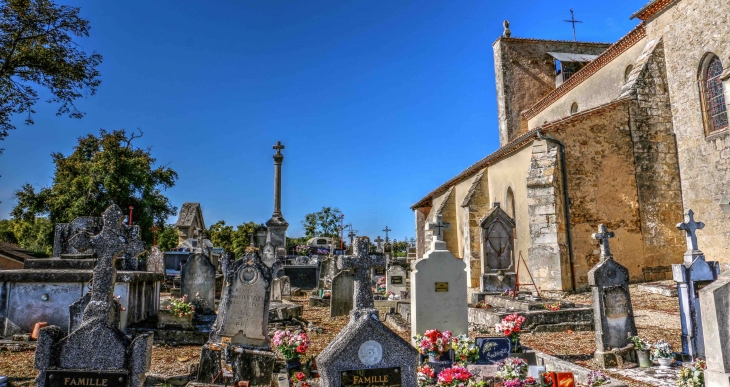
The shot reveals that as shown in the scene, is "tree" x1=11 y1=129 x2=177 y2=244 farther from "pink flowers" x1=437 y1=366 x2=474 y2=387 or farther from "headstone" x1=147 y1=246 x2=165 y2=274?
"pink flowers" x1=437 y1=366 x2=474 y2=387

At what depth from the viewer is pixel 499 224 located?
47.4ft

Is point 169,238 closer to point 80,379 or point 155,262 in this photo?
point 155,262

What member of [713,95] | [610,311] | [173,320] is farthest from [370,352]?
[713,95]

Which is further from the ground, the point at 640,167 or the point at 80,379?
the point at 640,167

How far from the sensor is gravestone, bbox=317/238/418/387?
12.3ft

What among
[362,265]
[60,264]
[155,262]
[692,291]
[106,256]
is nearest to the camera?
[106,256]

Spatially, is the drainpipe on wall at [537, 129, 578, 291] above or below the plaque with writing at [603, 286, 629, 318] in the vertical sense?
above

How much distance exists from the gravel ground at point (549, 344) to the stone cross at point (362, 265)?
3.06m

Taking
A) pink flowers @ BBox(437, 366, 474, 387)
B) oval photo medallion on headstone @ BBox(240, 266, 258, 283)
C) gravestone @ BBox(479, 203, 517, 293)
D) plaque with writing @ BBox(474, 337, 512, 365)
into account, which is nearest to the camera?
pink flowers @ BBox(437, 366, 474, 387)

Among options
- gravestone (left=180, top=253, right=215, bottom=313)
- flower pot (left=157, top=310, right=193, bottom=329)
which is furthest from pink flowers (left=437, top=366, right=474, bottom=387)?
gravestone (left=180, top=253, right=215, bottom=313)

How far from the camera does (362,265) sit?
5156mm

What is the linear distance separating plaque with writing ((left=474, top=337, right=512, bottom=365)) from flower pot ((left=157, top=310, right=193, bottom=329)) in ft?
18.2

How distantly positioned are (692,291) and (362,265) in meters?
4.95

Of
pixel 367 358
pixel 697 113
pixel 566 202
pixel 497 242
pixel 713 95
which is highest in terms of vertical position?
pixel 713 95
